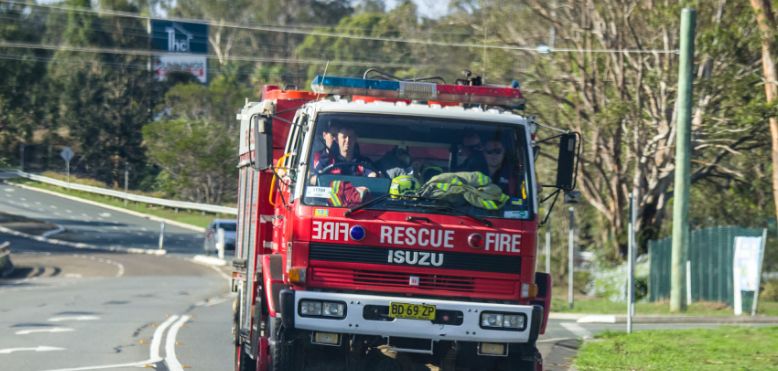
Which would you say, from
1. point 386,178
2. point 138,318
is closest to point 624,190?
point 138,318

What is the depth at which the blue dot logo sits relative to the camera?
Result: 24.0 feet

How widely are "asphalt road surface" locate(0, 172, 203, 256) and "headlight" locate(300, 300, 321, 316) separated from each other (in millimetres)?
31259

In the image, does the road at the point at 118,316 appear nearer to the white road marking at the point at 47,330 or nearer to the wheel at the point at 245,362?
the white road marking at the point at 47,330

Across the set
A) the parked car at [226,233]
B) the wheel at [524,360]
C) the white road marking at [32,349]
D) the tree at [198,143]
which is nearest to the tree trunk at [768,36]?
the wheel at [524,360]

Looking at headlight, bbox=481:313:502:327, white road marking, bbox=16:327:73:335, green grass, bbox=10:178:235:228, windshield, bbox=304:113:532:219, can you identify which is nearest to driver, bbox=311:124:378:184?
windshield, bbox=304:113:532:219

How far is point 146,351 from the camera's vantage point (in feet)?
38.9

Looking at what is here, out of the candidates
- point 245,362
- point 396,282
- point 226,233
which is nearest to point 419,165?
point 396,282

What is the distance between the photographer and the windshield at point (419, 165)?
24.6ft

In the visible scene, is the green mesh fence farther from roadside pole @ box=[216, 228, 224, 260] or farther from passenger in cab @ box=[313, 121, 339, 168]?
roadside pole @ box=[216, 228, 224, 260]

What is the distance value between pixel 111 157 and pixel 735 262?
46.7 metres

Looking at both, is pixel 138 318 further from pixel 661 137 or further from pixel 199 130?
pixel 199 130

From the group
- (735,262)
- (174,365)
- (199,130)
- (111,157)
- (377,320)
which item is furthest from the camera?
(111,157)

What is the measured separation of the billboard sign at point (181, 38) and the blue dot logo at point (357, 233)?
40942 millimetres

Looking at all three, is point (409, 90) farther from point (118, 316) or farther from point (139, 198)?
Result: point (139, 198)
